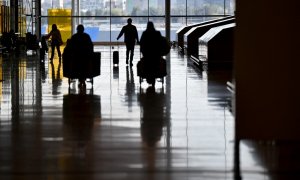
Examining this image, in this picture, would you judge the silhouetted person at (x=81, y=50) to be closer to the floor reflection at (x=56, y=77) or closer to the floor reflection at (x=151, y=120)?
the floor reflection at (x=56, y=77)

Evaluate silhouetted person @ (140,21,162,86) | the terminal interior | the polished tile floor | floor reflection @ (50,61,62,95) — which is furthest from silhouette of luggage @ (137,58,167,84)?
the terminal interior

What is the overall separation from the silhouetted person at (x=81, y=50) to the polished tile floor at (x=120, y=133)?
0.47m

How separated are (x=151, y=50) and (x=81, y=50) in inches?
61.6

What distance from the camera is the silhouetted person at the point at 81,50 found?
16109 mm

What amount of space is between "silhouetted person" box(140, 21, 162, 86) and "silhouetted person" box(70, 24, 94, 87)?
121 cm

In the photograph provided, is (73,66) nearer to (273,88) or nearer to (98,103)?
(98,103)

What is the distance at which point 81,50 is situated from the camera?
16.2 metres

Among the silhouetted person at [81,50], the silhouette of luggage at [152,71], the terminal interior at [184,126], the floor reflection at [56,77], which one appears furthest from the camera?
the silhouette of luggage at [152,71]

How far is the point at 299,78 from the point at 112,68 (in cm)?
1675

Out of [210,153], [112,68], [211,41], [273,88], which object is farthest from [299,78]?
[112,68]

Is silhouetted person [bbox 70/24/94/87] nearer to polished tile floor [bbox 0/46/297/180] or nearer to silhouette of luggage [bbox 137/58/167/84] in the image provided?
polished tile floor [bbox 0/46/297/180]

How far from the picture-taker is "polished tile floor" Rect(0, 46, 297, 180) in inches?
A: 270

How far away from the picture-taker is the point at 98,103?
41.6 ft

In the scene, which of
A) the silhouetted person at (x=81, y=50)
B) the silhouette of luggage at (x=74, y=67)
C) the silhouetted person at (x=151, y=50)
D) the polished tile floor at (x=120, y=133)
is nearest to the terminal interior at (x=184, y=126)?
the polished tile floor at (x=120, y=133)
